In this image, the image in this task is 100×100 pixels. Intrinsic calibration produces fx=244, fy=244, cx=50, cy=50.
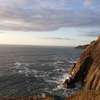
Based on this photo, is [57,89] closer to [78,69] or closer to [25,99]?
[78,69]

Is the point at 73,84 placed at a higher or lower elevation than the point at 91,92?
lower

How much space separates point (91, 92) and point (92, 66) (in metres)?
41.0

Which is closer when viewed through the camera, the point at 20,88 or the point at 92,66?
the point at 20,88

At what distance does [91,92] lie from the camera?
1121 inches

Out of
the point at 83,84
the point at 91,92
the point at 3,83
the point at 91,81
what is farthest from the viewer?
the point at 3,83

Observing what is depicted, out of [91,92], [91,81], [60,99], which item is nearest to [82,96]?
[91,92]

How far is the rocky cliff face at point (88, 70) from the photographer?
60.8 meters

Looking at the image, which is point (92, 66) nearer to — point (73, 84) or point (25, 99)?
point (73, 84)

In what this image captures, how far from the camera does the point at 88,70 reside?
229 ft

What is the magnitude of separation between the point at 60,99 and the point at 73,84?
36673 millimetres

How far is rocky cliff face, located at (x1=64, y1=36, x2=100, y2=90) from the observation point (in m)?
60.8

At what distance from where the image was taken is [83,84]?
65.3 m

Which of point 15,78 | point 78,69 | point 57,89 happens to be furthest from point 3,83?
point 78,69

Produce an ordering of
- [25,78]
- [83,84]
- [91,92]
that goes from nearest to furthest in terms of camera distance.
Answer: [91,92] < [83,84] < [25,78]
